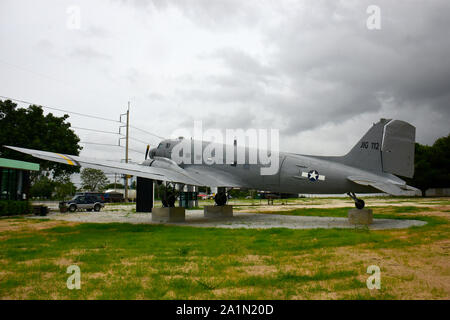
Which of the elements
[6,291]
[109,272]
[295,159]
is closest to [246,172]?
[295,159]

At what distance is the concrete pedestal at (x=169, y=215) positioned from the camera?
19.7 metres

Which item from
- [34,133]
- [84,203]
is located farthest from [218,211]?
[34,133]

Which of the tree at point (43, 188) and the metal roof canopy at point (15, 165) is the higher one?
the metal roof canopy at point (15, 165)

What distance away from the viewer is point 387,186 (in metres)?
15.1

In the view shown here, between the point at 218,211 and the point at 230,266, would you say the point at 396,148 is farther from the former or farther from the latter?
the point at 230,266

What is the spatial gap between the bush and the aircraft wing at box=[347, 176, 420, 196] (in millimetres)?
25772

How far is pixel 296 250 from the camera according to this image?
9570 millimetres

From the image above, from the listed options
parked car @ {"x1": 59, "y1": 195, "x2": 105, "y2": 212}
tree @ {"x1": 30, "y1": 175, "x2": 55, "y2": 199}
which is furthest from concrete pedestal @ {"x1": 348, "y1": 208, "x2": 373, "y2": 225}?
tree @ {"x1": 30, "y1": 175, "x2": 55, "y2": 199}

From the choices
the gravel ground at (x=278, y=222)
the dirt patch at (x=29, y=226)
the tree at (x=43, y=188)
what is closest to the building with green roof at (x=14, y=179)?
the dirt patch at (x=29, y=226)

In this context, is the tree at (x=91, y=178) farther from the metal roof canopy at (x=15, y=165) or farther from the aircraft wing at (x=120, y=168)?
the aircraft wing at (x=120, y=168)

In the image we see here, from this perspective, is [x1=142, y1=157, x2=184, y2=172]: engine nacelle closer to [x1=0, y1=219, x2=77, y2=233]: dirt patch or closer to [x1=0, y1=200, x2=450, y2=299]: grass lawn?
[x1=0, y1=219, x2=77, y2=233]: dirt patch

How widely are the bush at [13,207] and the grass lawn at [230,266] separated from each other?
15.9m

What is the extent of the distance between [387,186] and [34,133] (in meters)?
36.8
